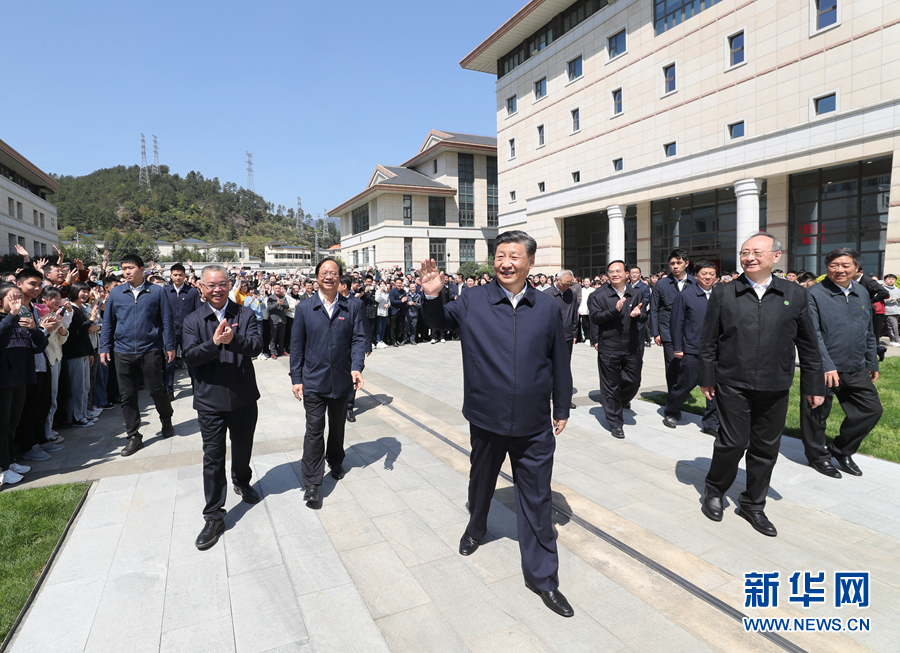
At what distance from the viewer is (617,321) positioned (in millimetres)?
6422

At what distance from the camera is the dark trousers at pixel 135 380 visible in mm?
5992

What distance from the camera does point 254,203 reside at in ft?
468

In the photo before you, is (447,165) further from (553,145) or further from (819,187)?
(819,187)

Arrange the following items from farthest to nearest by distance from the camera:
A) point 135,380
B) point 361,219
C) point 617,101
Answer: point 361,219 → point 617,101 → point 135,380

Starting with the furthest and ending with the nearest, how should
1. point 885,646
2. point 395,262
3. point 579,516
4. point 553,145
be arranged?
point 395,262, point 553,145, point 579,516, point 885,646

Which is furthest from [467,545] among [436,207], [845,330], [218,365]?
[436,207]

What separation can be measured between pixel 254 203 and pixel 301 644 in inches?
6108

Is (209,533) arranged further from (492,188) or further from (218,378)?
(492,188)

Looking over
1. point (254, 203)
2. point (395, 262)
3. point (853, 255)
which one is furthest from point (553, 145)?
point (254, 203)

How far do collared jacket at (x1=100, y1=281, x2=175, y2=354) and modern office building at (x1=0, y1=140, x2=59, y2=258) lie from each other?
38797mm

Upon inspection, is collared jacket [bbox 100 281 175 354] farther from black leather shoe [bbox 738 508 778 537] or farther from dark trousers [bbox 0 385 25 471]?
black leather shoe [bbox 738 508 778 537]

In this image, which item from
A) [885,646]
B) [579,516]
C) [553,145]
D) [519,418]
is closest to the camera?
[885,646]

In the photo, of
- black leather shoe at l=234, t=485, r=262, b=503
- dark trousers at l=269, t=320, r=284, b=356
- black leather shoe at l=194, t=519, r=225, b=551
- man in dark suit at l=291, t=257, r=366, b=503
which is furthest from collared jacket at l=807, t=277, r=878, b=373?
dark trousers at l=269, t=320, r=284, b=356

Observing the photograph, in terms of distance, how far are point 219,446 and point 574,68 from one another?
33.1 m
